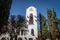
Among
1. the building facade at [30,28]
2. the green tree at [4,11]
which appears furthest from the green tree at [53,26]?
the green tree at [4,11]

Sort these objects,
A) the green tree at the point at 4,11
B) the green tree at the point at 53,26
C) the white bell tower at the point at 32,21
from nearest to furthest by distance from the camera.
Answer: the green tree at the point at 4,11, the green tree at the point at 53,26, the white bell tower at the point at 32,21

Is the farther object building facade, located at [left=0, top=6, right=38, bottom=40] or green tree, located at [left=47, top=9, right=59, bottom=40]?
building facade, located at [left=0, top=6, right=38, bottom=40]

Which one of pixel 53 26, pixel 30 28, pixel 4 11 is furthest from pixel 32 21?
pixel 4 11

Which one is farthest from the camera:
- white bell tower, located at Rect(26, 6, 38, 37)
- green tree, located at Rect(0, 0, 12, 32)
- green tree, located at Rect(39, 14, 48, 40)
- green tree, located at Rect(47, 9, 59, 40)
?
white bell tower, located at Rect(26, 6, 38, 37)

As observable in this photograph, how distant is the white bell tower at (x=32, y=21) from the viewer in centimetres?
3187

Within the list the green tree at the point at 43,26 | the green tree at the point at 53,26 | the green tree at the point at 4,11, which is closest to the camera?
the green tree at the point at 4,11

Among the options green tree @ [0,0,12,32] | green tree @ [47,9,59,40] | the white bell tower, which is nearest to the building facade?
the white bell tower

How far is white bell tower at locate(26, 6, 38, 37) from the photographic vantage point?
31870 millimetres

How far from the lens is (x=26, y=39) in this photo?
105ft

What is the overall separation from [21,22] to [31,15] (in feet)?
24.6

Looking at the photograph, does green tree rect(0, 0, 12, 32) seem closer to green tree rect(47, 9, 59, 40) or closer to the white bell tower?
green tree rect(47, 9, 59, 40)

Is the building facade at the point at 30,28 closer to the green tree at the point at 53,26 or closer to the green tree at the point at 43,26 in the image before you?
the green tree at the point at 43,26

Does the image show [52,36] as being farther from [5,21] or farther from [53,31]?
[5,21]

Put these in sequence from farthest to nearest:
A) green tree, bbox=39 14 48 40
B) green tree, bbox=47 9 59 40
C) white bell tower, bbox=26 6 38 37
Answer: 1. white bell tower, bbox=26 6 38 37
2. green tree, bbox=39 14 48 40
3. green tree, bbox=47 9 59 40
